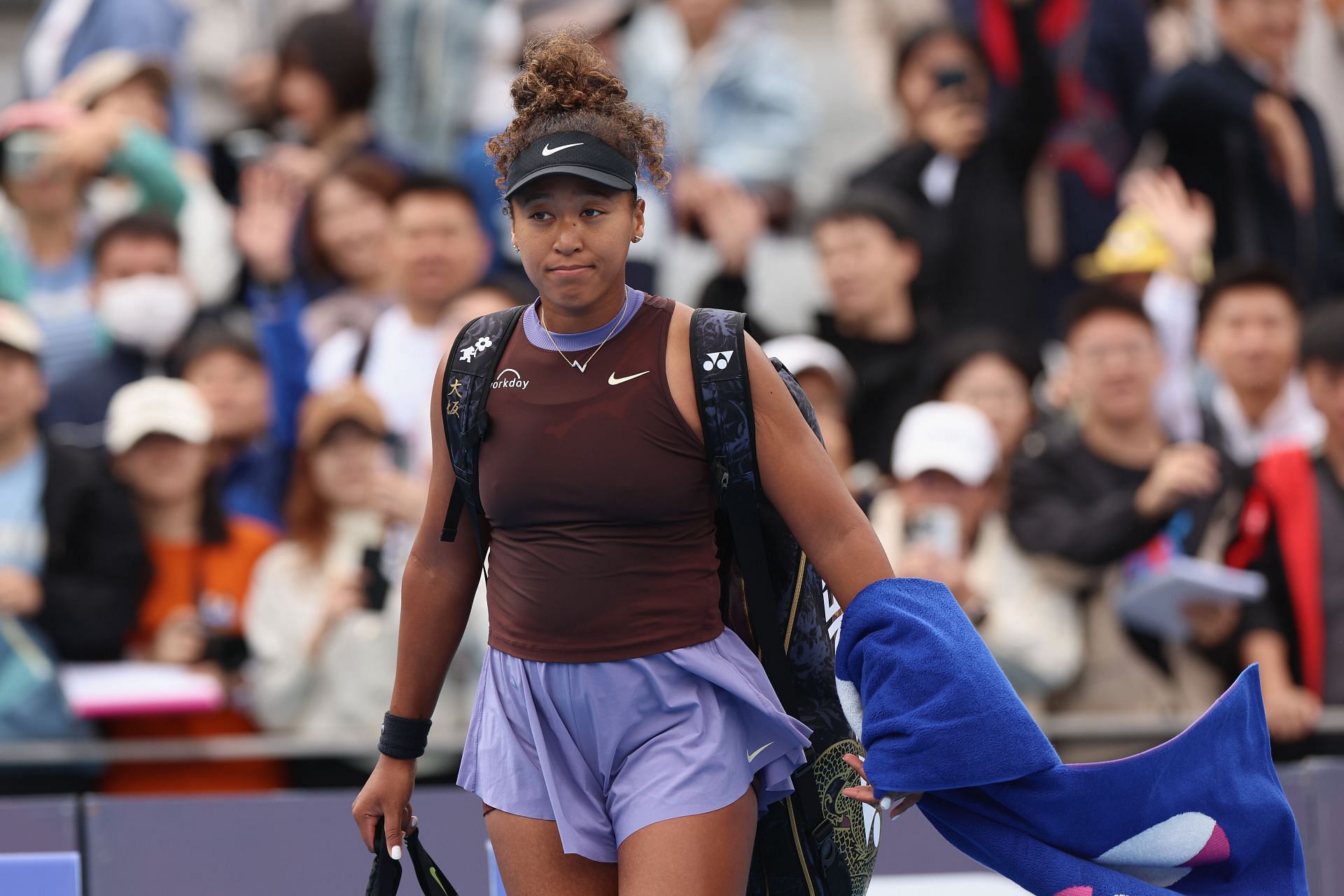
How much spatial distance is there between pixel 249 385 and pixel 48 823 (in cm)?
209

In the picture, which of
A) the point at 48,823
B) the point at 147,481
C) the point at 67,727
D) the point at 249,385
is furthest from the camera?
the point at 249,385

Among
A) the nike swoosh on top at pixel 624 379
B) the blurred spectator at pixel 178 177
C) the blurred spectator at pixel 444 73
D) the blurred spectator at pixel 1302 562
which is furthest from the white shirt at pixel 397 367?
the nike swoosh on top at pixel 624 379

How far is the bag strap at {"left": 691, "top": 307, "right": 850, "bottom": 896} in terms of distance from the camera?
9.66ft

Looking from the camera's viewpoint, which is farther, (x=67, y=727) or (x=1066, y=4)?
(x=1066, y=4)

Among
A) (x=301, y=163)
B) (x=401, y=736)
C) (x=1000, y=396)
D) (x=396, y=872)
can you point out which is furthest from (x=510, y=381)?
(x=301, y=163)

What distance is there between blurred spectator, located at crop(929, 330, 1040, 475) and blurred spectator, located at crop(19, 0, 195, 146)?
12.1 feet

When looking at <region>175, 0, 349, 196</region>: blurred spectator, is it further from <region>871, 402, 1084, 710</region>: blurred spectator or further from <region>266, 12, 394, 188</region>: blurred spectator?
<region>871, 402, 1084, 710</region>: blurred spectator

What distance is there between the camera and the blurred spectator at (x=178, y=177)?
23.3 ft

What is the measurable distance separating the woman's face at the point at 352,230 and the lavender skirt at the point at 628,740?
4146mm

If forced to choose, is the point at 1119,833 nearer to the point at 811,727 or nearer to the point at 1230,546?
the point at 811,727

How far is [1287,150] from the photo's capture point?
22.8 ft

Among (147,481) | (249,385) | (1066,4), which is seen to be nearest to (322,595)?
(147,481)

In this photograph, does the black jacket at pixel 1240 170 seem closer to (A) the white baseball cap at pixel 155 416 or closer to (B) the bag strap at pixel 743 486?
(A) the white baseball cap at pixel 155 416

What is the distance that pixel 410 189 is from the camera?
21.5 feet
